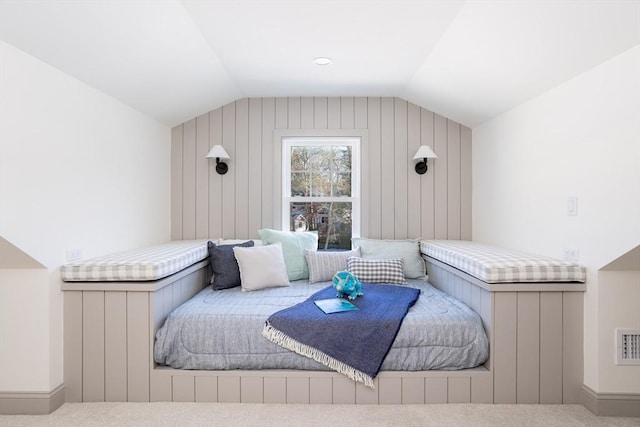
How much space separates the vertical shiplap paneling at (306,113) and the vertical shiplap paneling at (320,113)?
3 centimetres

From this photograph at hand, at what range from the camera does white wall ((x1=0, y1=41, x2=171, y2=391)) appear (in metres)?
1.93

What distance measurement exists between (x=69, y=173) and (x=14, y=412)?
140cm

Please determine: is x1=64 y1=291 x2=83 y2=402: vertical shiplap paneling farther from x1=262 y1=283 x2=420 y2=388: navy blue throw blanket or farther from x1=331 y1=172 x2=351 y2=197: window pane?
x1=331 y1=172 x2=351 y2=197: window pane

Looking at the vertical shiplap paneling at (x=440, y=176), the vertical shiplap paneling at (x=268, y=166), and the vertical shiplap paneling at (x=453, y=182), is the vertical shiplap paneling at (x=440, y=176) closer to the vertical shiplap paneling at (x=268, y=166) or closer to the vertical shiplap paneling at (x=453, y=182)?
the vertical shiplap paneling at (x=453, y=182)

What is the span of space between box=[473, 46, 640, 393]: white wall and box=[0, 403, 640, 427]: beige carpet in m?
0.32

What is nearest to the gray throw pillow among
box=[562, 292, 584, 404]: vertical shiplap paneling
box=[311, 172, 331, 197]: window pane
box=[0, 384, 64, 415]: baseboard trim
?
box=[311, 172, 331, 197]: window pane

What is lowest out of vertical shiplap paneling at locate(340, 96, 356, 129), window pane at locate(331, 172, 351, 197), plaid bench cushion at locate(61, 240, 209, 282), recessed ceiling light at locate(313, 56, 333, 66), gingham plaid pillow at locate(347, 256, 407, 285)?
gingham plaid pillow at locate(347, 256, 407, 285)

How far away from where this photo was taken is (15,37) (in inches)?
72.9

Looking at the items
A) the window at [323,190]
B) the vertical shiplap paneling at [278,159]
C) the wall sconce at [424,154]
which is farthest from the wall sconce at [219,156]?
the wall sconce at [424,154]

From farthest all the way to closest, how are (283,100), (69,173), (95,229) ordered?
(283,100) < (95,229) < (69,173)

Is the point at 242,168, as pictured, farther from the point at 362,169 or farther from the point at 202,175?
the point at 362,169

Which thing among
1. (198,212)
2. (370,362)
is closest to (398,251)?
(370,362)

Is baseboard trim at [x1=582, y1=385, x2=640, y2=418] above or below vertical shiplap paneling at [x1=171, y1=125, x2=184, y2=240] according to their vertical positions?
below

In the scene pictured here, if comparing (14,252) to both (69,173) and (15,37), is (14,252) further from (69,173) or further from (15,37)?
(15,37)
